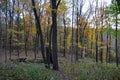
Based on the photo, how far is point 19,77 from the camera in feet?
31.9

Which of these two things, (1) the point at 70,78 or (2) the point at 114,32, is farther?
(2) the point at 114,32

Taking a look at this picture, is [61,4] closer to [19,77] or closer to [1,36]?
[19,77]

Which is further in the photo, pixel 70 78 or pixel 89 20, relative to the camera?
pixel 89 20

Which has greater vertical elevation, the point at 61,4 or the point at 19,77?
the point at 61,4

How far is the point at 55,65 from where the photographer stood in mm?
17219

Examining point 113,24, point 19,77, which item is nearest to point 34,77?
point 19,77

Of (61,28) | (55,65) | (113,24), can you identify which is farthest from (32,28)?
(55,65)

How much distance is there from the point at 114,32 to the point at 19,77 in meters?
17.3

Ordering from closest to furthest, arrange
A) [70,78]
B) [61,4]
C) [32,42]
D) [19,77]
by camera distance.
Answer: [19,77], [70,78], [61,4], [32,42]

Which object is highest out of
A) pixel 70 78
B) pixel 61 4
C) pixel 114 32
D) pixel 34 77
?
pixel 61 4

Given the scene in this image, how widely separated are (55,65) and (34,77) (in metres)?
7.37

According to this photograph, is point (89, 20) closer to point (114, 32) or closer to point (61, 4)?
point (114, 32)

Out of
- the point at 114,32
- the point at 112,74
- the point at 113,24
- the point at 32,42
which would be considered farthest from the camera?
the point at 32,42

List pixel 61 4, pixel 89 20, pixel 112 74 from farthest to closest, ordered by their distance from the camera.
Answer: pixel 89 20
pixel 61 4
pixel 112 74
